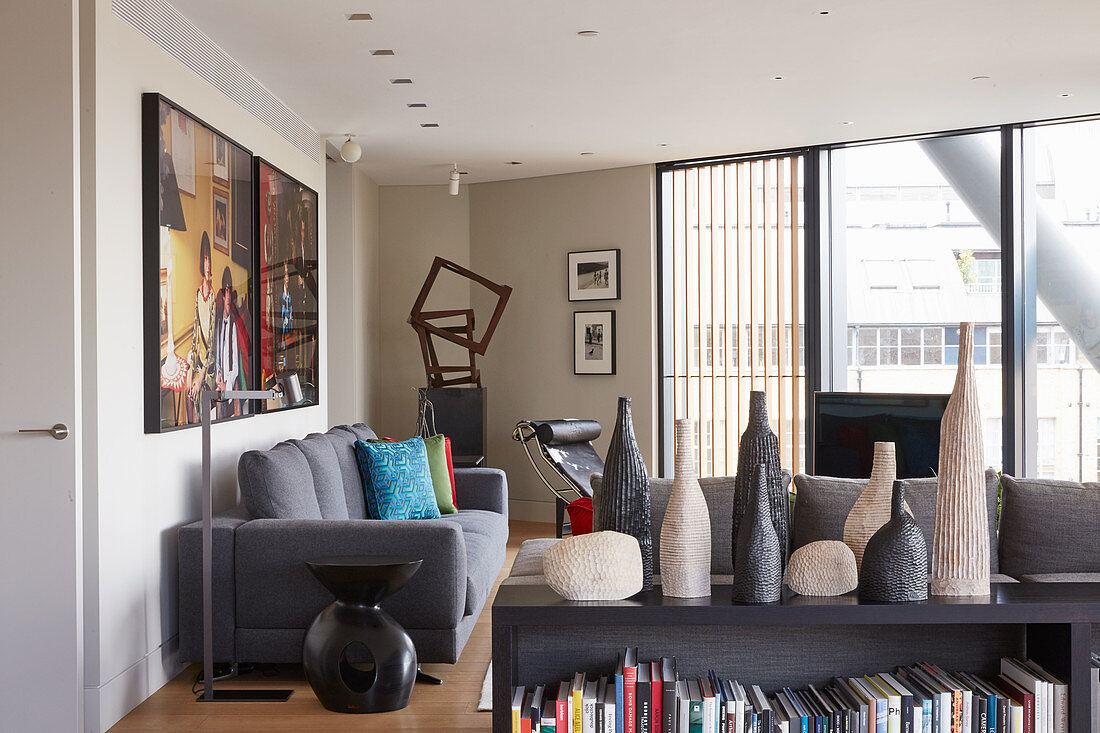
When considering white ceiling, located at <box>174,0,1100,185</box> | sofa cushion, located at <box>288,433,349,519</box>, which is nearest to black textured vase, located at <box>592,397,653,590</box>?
sofa cushion, located at <box>288,433,349,519</box>

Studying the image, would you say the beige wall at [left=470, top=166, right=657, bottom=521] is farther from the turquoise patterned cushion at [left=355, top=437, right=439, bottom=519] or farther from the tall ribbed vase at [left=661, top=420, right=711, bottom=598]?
the tall ribbed vase at [left=661, top=420, right=711, bottom=598]

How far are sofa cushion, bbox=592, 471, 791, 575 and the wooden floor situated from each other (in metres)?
0.80

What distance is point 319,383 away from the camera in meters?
5.89

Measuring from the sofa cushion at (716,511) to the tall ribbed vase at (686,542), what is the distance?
11.3 inches

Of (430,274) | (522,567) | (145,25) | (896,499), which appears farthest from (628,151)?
(896,499)

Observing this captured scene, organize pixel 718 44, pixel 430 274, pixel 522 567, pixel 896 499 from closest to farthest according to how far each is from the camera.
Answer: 1. pixel 896 499
2. pixel 522 567
3. pixel 718 44
4. pixel 430 274

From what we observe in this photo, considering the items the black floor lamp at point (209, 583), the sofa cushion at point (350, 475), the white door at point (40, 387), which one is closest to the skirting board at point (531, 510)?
the sofa cushion at point (350, 475)

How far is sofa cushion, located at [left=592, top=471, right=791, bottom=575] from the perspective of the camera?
8.55 ft

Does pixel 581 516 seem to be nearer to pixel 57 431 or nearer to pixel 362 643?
pixel 362 643

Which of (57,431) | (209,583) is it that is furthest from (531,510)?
(57,431)

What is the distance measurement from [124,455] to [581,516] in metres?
2.29

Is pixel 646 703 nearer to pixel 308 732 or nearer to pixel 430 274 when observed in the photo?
pixel 308 732

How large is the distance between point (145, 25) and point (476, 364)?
181 inches

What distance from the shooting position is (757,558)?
2195mm
